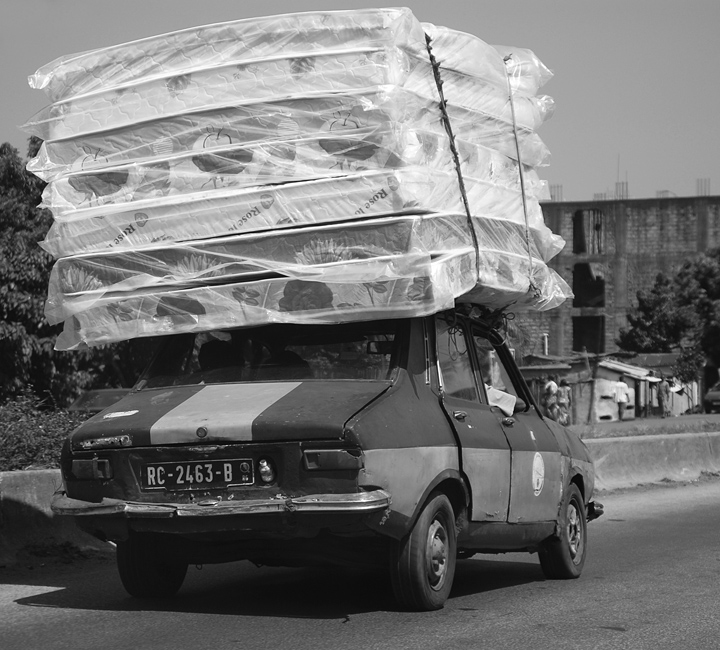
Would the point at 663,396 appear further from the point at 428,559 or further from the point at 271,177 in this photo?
the point at 428,559

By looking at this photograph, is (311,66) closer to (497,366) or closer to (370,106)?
(370,106)

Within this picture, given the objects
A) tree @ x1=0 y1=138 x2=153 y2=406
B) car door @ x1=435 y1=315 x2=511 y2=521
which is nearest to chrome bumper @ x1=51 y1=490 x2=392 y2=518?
car door @ x1=435 y1=315 x2=511 y2=521

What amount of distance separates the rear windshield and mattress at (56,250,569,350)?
159 millimetres

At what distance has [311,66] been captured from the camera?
642 centimetres

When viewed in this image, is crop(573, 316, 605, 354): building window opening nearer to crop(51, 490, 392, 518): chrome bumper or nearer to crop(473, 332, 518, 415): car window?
crop(473, 332, 518, 415): car window

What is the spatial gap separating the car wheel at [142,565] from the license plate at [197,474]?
718mm

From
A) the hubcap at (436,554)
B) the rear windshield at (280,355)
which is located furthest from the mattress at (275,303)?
the hubcap at (436,554)

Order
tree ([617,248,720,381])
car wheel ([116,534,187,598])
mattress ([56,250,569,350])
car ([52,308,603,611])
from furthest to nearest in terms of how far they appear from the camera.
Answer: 1. tree ([617,248,720,381])
2. car wheel ([116,534,187,598])
3. mattress ([56,250,569,350])
4. car ([52,308,603,611])

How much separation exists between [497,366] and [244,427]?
2.51m

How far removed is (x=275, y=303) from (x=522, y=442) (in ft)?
5.95

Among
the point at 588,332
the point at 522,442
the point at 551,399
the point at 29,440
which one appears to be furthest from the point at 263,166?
the point at 588,332

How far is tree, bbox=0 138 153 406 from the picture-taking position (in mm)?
18625

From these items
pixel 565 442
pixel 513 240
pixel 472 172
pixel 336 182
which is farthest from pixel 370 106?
pixel 565 442

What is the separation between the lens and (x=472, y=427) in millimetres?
6398
